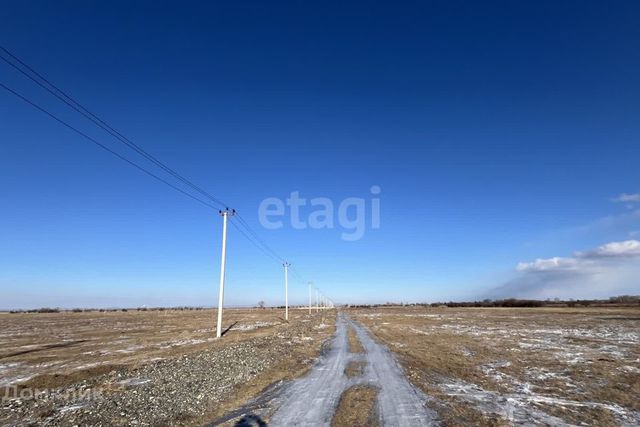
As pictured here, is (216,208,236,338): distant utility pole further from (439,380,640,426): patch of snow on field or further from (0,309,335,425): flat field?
(439,380,640,426): patch of snow on field

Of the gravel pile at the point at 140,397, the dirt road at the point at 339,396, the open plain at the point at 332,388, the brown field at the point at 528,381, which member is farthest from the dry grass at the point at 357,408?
the gravel pile at the point at 140,397

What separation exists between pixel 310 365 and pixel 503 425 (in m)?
9.95

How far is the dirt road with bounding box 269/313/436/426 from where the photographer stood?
9273 mm

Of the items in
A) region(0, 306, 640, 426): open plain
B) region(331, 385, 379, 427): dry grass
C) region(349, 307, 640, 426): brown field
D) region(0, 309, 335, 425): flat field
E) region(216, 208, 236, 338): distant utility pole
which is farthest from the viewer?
region(216, 208, 236, 338): distant utility pole

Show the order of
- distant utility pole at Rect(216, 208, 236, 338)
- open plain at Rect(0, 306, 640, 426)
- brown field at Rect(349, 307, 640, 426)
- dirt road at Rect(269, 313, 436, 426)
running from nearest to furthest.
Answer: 1. dirt road at Rect(269, 313, 436, 426)
2. open plain at Rect(0, 306, 640, 426)
3. brown field at Rect(349, 307, 640, 426)
4. distant utility pole at Rect(216, 208, 236, 338)

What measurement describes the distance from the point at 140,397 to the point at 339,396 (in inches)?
240

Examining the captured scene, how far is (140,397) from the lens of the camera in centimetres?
1145

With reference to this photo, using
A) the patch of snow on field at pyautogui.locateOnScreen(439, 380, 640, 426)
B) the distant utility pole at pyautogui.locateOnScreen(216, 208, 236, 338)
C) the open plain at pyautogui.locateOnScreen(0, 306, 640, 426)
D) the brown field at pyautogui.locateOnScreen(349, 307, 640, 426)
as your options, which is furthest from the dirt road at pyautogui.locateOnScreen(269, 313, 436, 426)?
the distant utility pole at pyautogui.locateOnScreen(216, 208, 236, 338)

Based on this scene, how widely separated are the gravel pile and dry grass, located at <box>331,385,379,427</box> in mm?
3722

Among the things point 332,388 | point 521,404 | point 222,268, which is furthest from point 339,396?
point 222,268

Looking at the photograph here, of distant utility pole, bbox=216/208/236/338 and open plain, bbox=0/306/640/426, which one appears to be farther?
distant utility pole, bbox=216/208/236/338

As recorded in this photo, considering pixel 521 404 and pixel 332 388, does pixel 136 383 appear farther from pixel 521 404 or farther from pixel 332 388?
pixel 521 404

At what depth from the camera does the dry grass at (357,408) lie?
9047mm

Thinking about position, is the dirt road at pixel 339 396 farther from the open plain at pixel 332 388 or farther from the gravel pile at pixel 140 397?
the gravel pile at pixel 140 397
